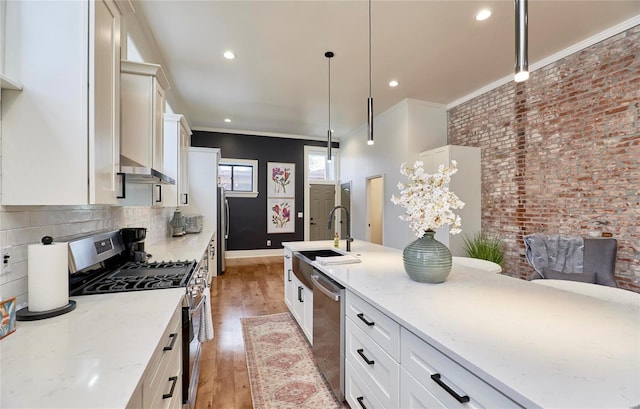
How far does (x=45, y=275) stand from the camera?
1.11 meters

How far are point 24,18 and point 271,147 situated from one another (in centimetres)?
619

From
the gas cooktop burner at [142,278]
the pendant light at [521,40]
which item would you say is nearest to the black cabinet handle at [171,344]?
the gas cooktop burner at [142,278]

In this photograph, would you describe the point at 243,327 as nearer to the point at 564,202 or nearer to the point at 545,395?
the point at 545,395

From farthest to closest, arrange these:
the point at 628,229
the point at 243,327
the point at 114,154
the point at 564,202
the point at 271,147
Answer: the point at 271,147, the point at 564,202, the point at 243,327, the point at 628,229, the point at 114,154

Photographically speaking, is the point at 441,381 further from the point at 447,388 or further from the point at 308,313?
the point at 308,313

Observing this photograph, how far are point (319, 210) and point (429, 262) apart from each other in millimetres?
6121

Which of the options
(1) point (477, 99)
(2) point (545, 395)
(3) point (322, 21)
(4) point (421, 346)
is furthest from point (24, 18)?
(1) point (477, 99)

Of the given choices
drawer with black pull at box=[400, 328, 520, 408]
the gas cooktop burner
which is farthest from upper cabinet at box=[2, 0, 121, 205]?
drawer with black pull at box=[400, 328, 520, 408]

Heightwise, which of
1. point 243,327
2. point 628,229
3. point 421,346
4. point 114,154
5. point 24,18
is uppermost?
point 24,18

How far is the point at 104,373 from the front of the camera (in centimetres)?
75

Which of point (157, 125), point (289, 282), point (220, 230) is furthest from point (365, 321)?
point (220, 230)

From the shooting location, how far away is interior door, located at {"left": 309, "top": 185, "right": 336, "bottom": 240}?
754cm

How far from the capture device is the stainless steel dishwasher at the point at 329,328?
173cm

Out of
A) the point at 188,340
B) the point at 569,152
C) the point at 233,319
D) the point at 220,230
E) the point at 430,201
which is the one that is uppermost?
the point at 569,152
